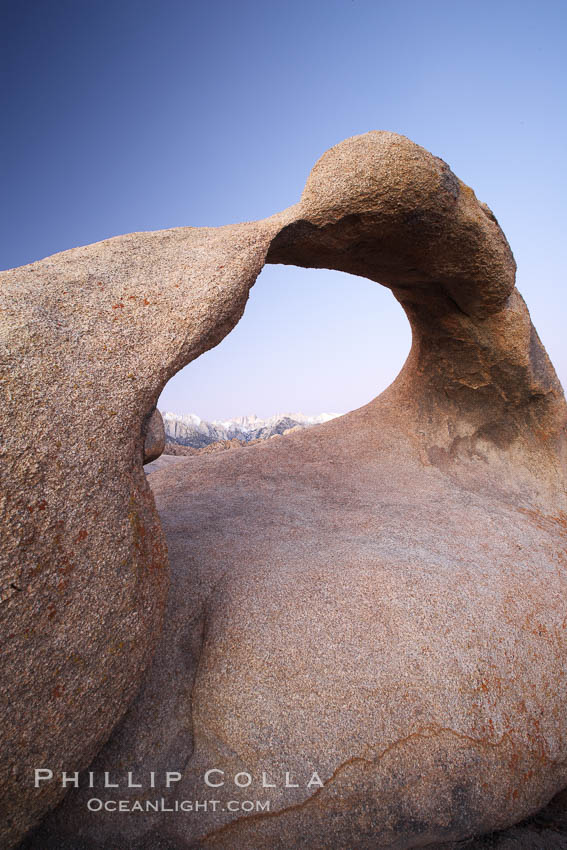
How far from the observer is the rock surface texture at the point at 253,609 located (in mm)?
1746

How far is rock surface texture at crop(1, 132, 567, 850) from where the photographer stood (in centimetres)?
175

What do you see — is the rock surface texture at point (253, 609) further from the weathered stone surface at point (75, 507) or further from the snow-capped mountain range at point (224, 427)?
the snow-capped mountain range at point (224, 427)

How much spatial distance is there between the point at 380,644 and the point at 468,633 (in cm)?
49

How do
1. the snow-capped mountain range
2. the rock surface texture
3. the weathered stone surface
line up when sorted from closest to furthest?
the weathered stone surface < the rock surface texture < the snow-capped mountain range

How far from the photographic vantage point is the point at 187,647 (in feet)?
7.58

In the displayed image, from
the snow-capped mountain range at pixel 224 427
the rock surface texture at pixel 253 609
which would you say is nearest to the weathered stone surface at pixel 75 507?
the rock surface texture at pixel 253 609

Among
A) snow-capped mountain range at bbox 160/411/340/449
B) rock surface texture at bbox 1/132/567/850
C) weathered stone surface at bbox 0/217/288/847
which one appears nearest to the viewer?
weathered stone surface at bbox 0/217/288/847

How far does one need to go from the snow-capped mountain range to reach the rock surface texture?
10.6 m

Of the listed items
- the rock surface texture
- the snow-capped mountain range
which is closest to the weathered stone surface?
the rock surface texture

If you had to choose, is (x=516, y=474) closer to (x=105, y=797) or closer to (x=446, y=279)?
(x=446, y=279)

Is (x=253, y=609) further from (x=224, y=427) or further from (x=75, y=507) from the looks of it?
(x=224, y=427)

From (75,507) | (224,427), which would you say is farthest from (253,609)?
(224,427)

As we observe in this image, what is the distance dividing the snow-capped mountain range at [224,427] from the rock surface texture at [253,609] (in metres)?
10.6

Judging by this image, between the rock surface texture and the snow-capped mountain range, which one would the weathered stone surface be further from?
the snow-capped mountain range
